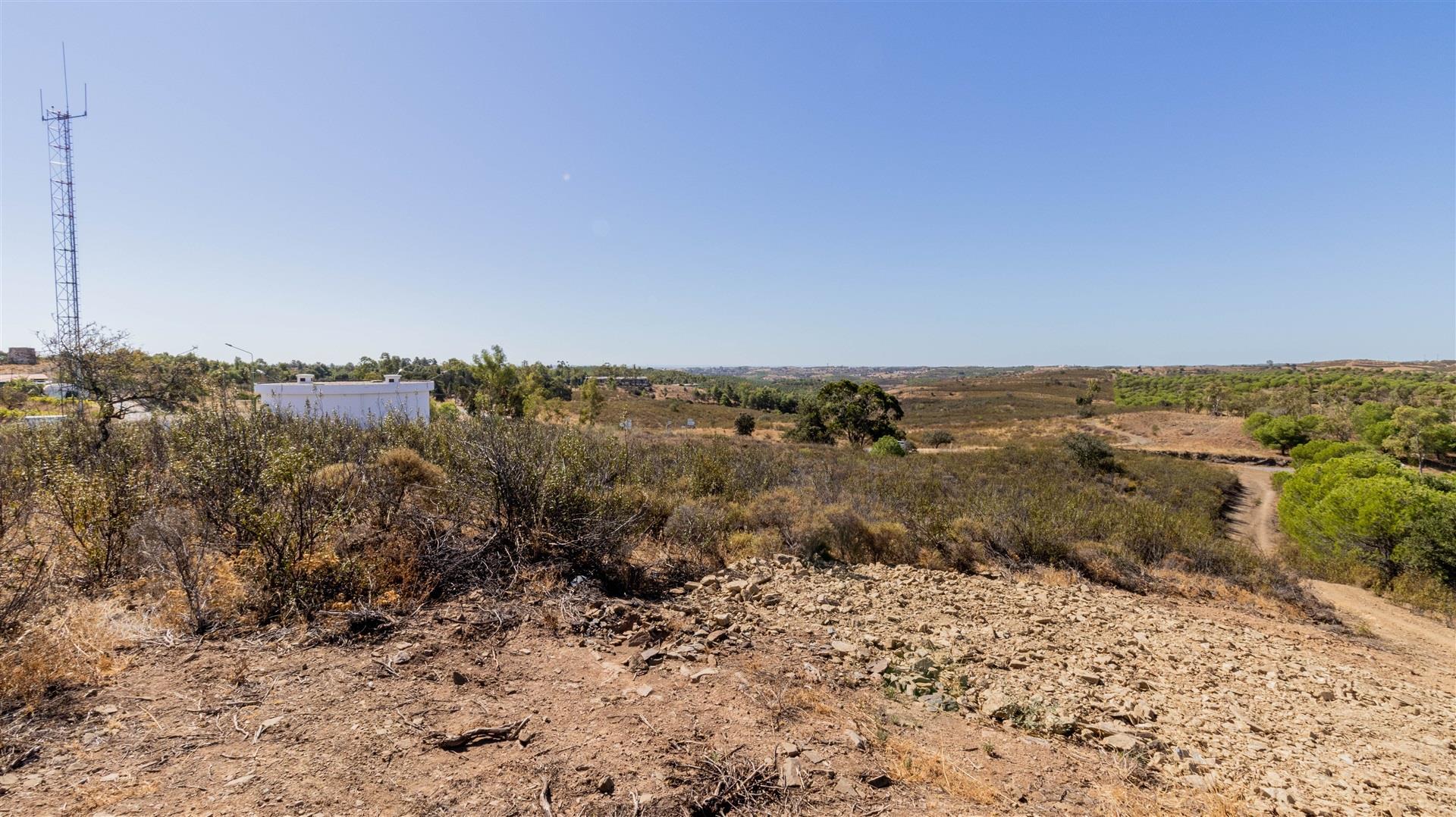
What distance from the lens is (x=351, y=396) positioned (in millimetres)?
20859

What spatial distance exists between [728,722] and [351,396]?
23391 mm

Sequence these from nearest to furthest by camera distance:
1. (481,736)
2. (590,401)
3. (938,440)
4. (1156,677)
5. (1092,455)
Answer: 1. (481,736)
2. (1156,677)
3. (1092,455)
4. (590,401)
5. (938,440)

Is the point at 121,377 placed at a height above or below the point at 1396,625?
above

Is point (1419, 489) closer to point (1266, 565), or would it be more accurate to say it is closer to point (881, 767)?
point (1266, 565)

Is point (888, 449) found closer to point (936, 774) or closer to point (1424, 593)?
point (1424, 593)

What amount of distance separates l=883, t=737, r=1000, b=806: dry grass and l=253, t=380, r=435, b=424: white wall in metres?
20.1

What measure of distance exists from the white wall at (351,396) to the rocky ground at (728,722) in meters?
17.8

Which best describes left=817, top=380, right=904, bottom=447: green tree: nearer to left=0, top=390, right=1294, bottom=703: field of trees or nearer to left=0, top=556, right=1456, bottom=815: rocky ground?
left=0, top=390, right=1294, bottom=703: field of trees

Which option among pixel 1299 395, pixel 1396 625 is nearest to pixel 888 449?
pixel 1396 625

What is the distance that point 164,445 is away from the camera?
27.2 feet

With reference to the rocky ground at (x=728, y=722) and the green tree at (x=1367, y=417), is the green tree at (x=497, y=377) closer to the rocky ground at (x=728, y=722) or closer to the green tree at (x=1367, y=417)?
the rocky ground at (x=728, y=722)

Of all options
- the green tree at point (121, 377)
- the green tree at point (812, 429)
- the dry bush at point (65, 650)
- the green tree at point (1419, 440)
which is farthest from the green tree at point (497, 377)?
the green tree at point (1419, 440)

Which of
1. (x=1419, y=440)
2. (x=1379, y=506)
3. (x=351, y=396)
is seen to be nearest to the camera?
(x=1379, y=506)

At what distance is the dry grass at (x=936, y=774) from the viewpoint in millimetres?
2824
